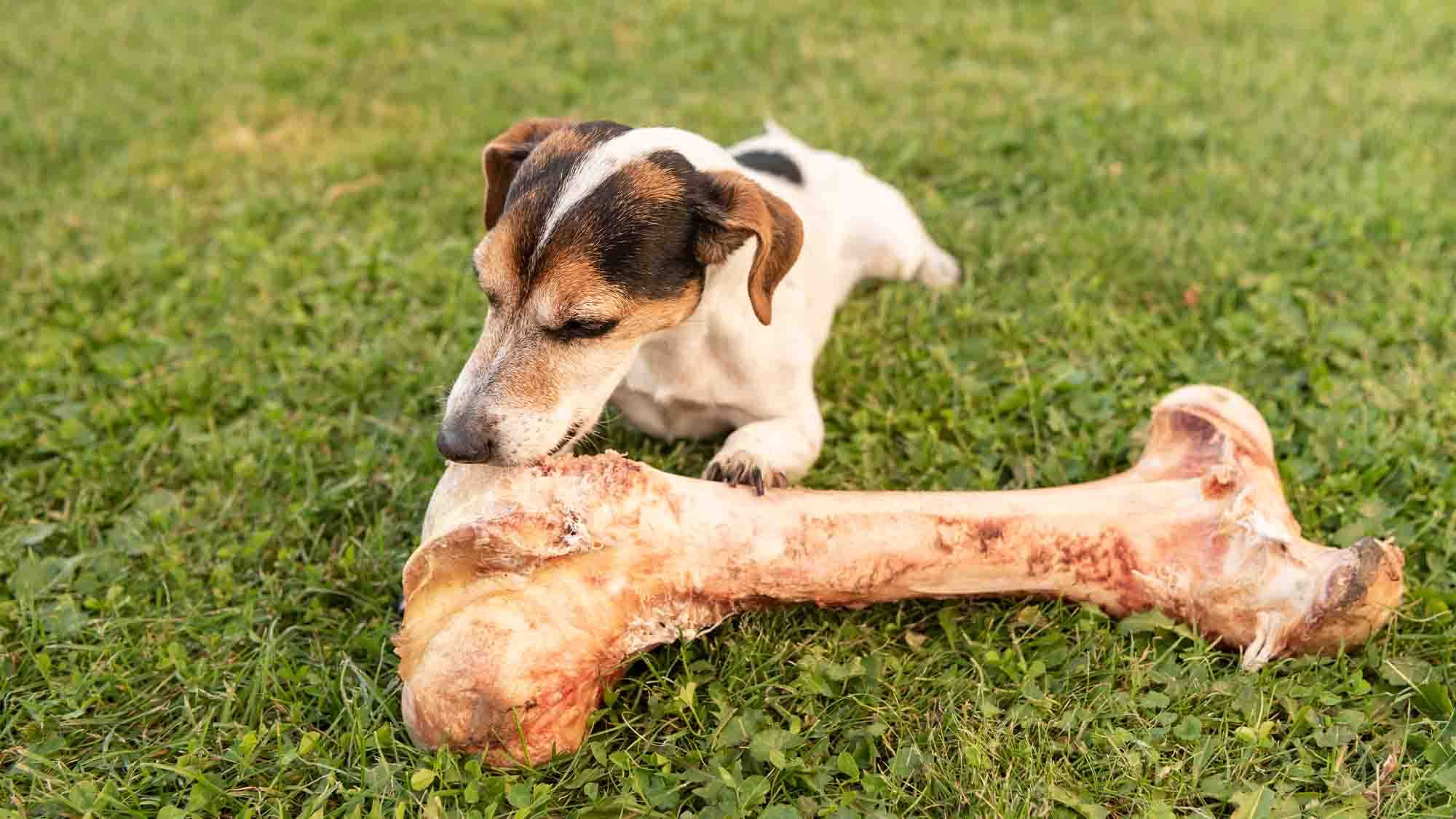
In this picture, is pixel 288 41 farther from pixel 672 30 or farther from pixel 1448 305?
pixel 1448 305

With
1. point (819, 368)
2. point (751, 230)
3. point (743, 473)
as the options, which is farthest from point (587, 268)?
point (819, 368)

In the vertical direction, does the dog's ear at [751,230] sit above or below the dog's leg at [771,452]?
above

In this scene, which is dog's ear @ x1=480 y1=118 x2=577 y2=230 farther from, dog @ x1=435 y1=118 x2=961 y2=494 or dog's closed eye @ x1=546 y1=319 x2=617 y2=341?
dog's closed eye @ x1=546 y1=319 x2=617 y2=341

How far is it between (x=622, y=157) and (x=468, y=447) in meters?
0.98

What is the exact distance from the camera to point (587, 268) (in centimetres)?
310

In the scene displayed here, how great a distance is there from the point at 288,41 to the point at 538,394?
239 inches

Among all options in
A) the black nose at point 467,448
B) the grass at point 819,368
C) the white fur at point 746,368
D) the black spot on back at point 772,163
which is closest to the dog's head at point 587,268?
the black nose at point 467,448

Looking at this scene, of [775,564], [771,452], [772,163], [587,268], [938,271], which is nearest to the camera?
[775,564]

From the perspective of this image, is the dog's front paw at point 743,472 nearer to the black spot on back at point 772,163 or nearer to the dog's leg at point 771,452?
the dog's leg at point 771,452

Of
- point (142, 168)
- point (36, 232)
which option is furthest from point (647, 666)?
point (142, 168)

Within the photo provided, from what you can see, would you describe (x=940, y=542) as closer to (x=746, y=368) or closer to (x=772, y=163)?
(x=746, y=368)

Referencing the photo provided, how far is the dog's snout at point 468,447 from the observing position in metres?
3.00

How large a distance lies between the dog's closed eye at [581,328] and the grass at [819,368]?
825 millimetres

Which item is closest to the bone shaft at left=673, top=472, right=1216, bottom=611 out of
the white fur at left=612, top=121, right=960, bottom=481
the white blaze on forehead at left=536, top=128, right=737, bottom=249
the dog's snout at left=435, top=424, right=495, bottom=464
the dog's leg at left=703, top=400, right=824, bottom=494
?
the dog's leg at left=703, top=400, right=824, bottom=494
